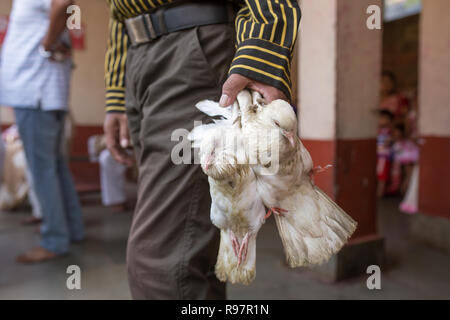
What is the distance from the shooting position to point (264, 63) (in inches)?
24.6

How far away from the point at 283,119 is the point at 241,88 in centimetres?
11

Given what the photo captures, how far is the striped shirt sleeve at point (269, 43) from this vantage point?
621 millimetres

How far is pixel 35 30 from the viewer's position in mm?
1933

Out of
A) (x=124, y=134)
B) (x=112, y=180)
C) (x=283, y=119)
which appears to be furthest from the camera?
(x=112, y=180)

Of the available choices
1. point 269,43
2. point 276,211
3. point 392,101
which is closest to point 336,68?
point 269,43

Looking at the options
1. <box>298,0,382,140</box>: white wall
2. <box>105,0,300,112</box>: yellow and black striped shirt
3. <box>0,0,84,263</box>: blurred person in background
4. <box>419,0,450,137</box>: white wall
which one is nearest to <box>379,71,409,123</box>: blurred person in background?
<box>419,0,450,137</box>: white wall

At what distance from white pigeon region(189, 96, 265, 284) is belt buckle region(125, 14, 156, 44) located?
0.31 m

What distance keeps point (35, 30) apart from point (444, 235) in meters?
2.60

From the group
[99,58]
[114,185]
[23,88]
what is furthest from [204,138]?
[99,58]

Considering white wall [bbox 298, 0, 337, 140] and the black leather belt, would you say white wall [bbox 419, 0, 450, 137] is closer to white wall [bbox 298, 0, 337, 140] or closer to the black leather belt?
white wall [bbox 298, 0, 337, 140]

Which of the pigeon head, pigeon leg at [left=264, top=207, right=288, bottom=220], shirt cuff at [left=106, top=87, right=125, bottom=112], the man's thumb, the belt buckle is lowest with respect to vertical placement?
pigeon leg at [left=264, top=207, right=288, bottom=220]

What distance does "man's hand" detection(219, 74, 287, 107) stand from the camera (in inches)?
24.0

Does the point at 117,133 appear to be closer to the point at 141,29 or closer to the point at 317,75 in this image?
the point at 141,29

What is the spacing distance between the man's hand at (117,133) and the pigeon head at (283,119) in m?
0.63
